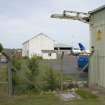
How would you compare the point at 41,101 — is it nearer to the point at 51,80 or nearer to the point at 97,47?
the point at 51,80

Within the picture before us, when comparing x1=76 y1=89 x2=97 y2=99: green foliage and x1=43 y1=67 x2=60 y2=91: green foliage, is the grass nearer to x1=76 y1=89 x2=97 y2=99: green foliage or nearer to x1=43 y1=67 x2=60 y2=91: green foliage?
x1=76 y1=89 x2=97 y2=99: green foliage

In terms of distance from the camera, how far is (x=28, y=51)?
80.1 meters

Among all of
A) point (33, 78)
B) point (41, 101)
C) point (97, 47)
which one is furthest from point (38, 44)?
point (41, 101)

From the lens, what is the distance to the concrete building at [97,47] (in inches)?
658

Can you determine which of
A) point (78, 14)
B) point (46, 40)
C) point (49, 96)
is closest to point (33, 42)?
point (46, 40)

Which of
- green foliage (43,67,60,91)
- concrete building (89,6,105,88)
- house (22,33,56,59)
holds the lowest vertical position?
green foliage (43,67,60,91)

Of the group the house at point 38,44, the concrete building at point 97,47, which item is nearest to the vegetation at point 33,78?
the concrete building at point 97,47

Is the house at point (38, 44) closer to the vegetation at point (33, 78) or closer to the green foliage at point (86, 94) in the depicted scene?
the vegetation at point (33, 78)

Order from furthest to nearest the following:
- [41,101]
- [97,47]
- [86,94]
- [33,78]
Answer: [97,47]
[33,78]
[86,94]
[41,101]

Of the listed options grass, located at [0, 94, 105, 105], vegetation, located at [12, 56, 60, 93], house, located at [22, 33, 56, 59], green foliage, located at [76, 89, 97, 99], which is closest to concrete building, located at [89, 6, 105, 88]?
green foliage, located at [76, 89, 97, 99]

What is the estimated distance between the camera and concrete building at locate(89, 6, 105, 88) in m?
16.7

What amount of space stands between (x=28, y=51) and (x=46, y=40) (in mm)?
6988

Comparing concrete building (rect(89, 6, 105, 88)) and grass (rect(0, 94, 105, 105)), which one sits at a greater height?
concrete building (rect(89, 6, 105, 88))

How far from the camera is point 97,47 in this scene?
17.6 m
